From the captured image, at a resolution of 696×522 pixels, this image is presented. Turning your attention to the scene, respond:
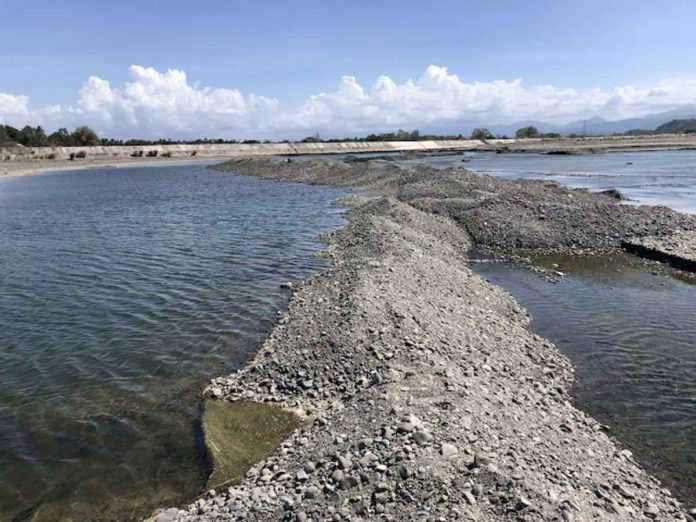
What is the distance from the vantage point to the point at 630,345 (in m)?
14.1

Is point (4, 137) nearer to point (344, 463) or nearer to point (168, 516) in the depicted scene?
point (168, 516)

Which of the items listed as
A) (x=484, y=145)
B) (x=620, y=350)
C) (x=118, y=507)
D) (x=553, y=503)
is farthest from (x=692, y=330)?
(x=484, y=145)

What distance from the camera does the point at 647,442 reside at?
972cm

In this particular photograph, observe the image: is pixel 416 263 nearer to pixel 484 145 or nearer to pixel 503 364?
pixel 503 364

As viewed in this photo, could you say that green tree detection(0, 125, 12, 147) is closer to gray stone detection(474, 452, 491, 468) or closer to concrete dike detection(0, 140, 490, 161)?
concrete dike detection(0, 140, 490, 161)

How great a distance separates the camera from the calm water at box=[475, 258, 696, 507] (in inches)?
387

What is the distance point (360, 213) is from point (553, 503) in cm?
3048

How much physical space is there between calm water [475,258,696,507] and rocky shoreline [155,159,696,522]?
2.20ft

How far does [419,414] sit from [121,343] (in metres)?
9.62

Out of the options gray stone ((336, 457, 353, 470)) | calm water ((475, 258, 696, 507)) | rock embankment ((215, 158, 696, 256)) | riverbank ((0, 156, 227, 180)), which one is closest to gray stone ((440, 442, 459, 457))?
gray stone ((336, 457, 353, 470))

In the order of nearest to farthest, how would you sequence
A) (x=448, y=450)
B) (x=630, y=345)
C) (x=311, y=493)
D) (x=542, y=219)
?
(x=311, y=493)
(x=448, y=450)
(x=630, y=345)
(x=542, y=219)

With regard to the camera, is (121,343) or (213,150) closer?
(121,343)

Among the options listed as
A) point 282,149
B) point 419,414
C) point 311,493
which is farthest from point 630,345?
point 282,149

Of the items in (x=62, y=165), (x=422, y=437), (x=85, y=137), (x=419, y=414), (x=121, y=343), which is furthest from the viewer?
(x=85, y=137)
